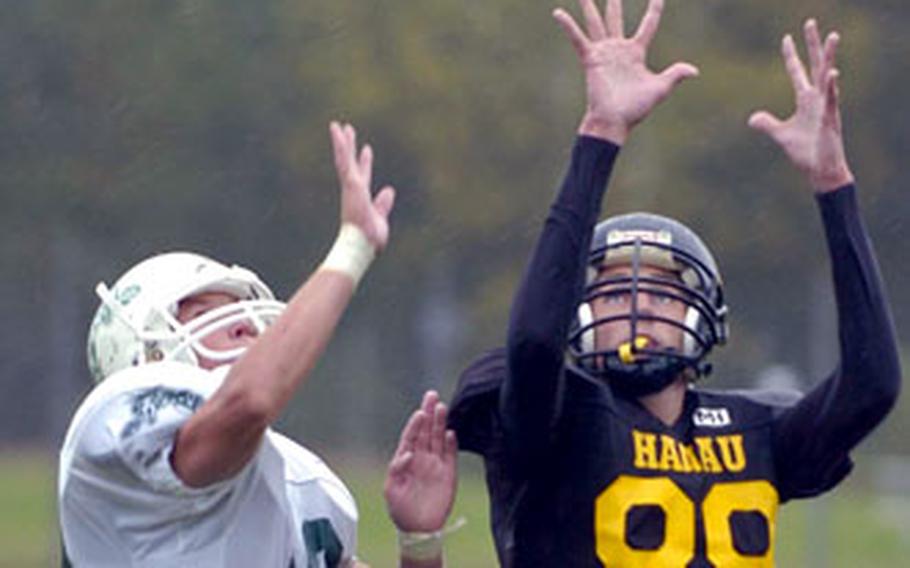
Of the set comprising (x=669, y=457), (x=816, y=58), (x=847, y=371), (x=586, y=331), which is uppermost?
(x=816, y=58)

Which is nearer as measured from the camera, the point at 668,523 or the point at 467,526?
the point at 668,523

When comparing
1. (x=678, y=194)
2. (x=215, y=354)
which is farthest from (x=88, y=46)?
(x=215, y=354)

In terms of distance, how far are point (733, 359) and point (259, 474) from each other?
8.48 metres

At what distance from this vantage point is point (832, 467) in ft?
14.0

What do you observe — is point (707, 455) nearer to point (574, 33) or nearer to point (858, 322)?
point (858, 322)

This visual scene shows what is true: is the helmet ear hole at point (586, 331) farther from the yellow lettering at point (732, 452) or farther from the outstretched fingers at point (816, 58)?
the outstretched fingers at point (816, 58)

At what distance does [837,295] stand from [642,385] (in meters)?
0.34

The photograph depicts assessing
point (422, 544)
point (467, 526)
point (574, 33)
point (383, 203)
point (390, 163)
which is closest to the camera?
point (383, 203)

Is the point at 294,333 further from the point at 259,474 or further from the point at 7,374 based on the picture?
the point at 7,374

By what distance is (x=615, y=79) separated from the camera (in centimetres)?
407

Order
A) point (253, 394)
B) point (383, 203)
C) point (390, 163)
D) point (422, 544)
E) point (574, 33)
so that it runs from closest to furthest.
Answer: point (253, 394) → point (383, 203) → point (574, 33) → point (422, 544) → point (390, 163)

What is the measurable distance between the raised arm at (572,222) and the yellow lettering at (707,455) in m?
0.27

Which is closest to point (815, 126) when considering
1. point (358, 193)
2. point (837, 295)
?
Answer: point (837, 295)

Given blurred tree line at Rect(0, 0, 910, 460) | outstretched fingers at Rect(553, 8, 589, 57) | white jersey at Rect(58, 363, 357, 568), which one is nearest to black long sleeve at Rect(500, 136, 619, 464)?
outstretched fingers at Rect(553, 8, 589, 57)
